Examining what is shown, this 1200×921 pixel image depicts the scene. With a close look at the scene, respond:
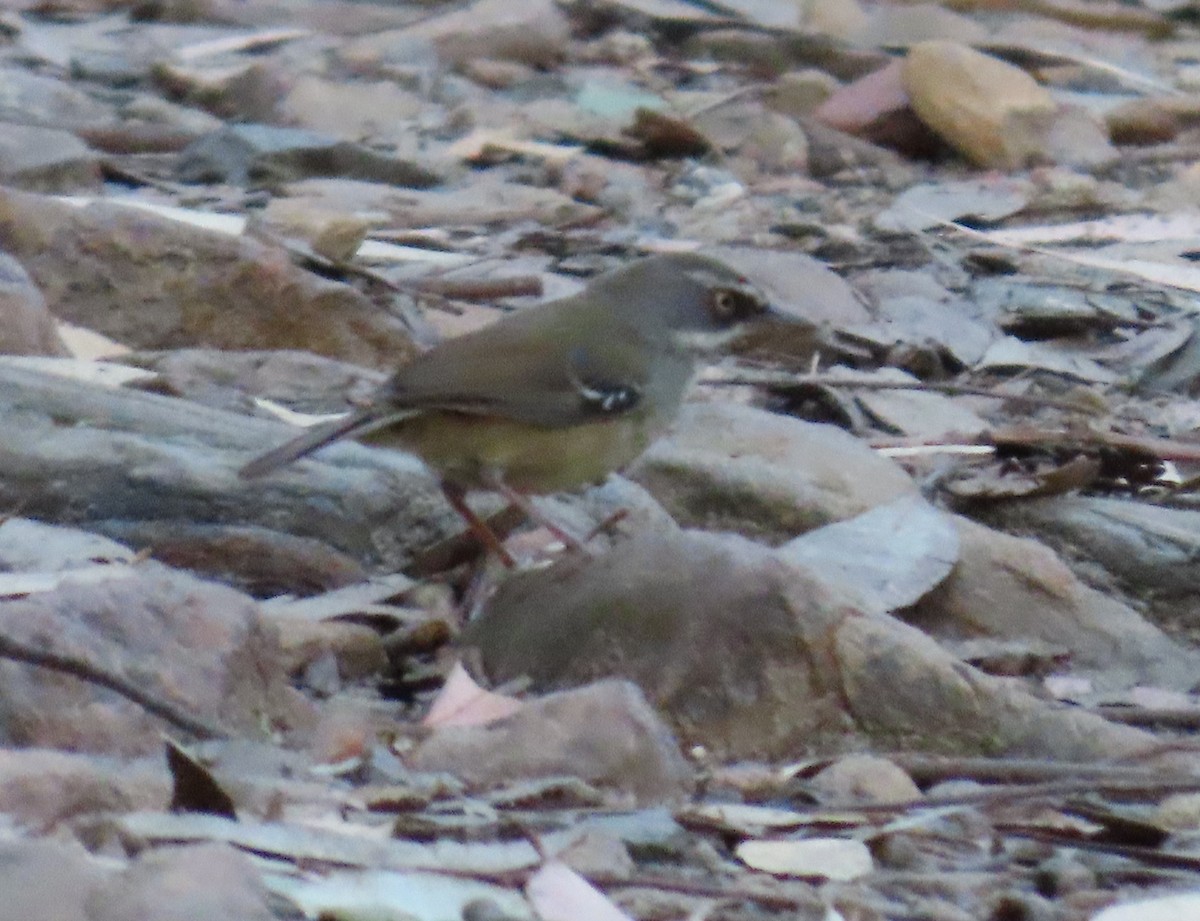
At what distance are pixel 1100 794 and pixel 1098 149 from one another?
22.8 feet

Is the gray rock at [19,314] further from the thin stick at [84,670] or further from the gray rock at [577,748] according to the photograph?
the gray rock at [577,748]

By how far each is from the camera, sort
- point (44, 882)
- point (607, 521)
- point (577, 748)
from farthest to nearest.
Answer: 1. point (607, 521)
2. point (577, 748)
3. point (44, 882)

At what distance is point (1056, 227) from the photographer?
9.15 metres

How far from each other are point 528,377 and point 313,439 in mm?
722

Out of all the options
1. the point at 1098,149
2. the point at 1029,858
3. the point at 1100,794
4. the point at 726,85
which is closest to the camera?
the point at 1029,858

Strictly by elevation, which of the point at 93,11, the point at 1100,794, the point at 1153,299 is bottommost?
the point at 93,11

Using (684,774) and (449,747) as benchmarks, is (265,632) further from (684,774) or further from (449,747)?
(684,774)

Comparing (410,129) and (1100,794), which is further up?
(1100,794)

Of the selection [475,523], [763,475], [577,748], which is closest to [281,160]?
[763,475]

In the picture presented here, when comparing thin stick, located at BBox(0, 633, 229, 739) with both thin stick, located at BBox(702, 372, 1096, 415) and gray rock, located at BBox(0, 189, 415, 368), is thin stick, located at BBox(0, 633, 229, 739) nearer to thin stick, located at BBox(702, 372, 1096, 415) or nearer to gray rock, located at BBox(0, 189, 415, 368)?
gray rock, located at BBox(0, 189, 415, 368)

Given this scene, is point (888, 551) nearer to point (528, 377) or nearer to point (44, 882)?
point (528, 377)

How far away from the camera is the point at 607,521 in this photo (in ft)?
17.2

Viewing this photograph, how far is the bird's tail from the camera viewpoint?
496cm

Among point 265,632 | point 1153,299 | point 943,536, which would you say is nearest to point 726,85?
point 1153,299
